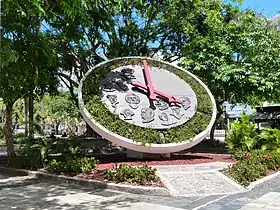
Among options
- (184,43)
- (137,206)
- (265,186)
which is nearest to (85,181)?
(137,206)

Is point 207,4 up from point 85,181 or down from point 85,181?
up

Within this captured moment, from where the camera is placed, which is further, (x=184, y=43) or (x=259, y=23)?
(x=184, y=43)

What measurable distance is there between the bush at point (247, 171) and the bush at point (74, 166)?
12.2 ft

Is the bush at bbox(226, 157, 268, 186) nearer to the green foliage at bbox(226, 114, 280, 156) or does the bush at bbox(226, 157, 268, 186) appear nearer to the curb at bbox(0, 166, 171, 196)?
the curb at bbox(0, 166, 171, 196)

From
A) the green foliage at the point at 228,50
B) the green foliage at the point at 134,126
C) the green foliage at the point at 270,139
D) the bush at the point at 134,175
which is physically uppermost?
the green foliage at the point at 228,50

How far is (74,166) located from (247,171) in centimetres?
453

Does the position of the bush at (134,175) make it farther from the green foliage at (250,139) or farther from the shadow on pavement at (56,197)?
the green foliage at (250,139)

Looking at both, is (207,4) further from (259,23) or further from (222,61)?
(222,61)

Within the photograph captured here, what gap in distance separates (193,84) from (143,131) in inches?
134

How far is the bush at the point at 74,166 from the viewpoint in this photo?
10.5m

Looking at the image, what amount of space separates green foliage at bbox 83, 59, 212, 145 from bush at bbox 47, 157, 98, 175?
151cm

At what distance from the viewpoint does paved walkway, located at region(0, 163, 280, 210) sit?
24.1 feet

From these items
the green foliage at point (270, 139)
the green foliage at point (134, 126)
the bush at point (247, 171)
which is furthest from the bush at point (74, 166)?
the green foliage at point (270, 139)

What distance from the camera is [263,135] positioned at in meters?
13.7
